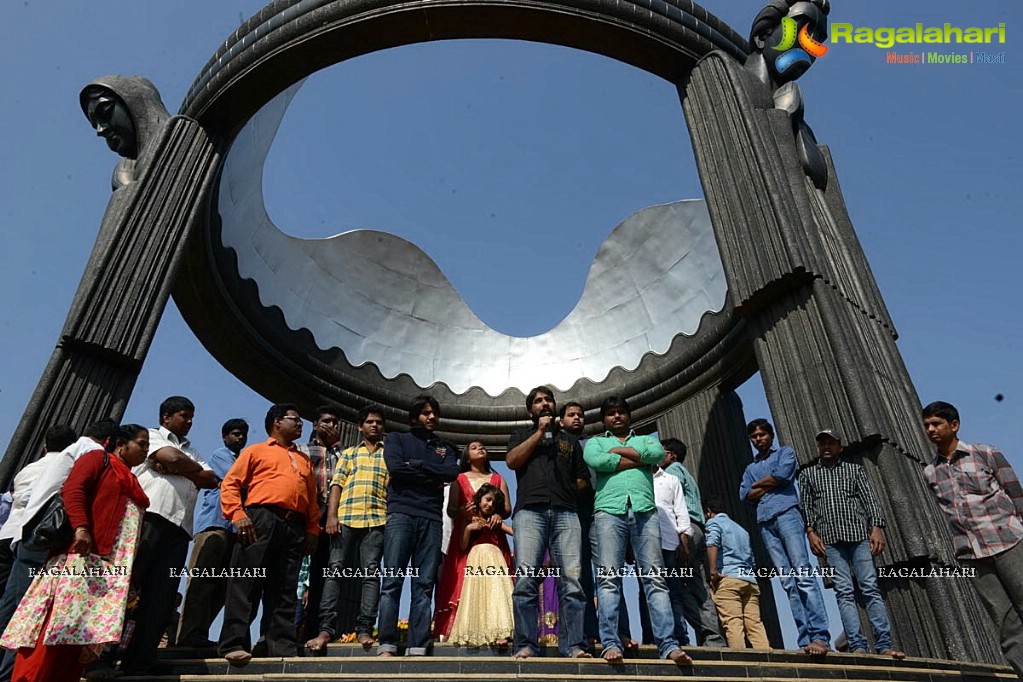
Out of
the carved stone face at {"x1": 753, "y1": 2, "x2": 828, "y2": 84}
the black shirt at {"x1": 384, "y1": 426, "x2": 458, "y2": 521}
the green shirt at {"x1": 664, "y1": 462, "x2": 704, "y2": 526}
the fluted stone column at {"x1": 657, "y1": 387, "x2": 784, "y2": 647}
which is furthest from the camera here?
the fluted stone column at {"x1": 657, "y1": 387, "x2": 784, "y2": 647}

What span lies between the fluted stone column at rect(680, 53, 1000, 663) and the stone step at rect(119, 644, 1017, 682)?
146cm

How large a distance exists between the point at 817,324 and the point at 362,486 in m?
4.71

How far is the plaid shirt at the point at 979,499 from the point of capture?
467 centimetres

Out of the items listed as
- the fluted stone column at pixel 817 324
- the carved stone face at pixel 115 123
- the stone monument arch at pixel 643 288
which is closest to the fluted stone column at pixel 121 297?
the stone monument arch at pixel 643 288

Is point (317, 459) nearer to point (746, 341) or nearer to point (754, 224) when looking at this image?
point (754, 224)

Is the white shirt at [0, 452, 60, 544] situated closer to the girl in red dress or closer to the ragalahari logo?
the girl in red dress

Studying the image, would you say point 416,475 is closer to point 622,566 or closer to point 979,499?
point 622,566

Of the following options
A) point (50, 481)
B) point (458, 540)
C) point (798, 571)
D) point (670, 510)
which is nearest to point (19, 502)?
point (50, 481)

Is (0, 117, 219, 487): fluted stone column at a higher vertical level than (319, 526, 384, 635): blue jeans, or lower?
higher

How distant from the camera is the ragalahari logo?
32.1 ft

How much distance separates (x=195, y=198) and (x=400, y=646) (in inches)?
262

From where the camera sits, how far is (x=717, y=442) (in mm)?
13406

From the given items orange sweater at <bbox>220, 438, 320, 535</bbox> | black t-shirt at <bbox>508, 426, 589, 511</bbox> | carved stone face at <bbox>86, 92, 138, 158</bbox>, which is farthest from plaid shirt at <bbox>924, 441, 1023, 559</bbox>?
carved stone face at <bbox>86, 92, 138, 158</bbox>

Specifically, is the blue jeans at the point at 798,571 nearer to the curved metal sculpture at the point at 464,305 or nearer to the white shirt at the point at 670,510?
the white shirt at the point at 670,510
